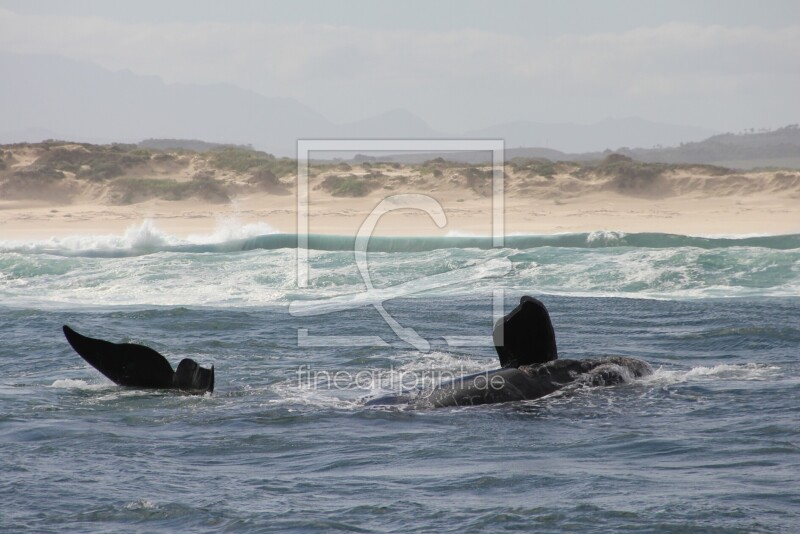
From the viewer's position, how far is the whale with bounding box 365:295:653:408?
11.7m

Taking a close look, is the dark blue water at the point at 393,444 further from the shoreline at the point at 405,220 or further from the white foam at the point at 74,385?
the shoreline at the point at 405,220

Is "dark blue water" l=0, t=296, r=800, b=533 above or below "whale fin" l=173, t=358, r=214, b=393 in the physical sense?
below

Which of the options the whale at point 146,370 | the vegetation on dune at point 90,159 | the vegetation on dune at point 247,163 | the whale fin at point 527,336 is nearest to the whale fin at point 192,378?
the whale at point 146,370

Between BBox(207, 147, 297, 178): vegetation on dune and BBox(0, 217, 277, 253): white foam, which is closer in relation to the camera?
BBox(0, 217, 277, 253): white foam

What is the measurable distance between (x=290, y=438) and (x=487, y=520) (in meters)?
2.98

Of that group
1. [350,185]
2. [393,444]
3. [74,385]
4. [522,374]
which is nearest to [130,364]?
[74,385]

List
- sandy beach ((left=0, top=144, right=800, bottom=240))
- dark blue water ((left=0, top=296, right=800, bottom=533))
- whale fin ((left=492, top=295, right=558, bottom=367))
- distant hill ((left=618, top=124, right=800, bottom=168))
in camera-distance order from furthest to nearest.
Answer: distant hill ((left=618, top=124, right=800, bottom=168)) < sandy beach ((left=0, top=144, right=800, bottom=240)) < whale fin ((left=492, top=295, right=558, bottom=367)) < dark blue water ((left=0, top=296, right=800, bottom=533))

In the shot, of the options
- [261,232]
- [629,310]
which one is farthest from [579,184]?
[629,310]

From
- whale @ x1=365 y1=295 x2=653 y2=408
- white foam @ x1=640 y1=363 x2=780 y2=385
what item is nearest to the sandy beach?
white foam @ x1=640 y1=363 x2=780 y2=385

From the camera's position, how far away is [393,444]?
10.3 meters

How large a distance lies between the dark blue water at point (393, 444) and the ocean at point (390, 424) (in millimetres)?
29

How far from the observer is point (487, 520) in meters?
8.08

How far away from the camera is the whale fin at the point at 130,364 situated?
11656 millimetres

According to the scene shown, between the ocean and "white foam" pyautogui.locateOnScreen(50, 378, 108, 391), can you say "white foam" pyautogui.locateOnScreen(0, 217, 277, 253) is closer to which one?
the ocean
